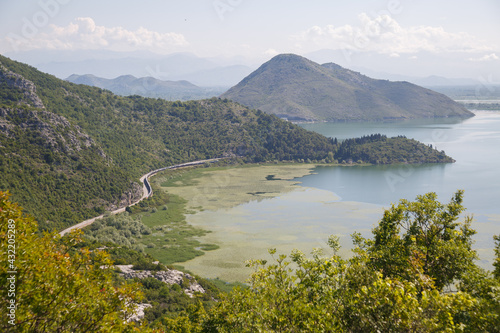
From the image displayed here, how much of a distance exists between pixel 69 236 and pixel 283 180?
124212 mm

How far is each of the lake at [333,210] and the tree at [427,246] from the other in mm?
38094

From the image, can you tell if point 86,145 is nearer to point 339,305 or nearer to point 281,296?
point 281,296

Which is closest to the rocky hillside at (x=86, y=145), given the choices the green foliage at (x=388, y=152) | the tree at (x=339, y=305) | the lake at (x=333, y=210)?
the green foliage at (x=388, y=152)

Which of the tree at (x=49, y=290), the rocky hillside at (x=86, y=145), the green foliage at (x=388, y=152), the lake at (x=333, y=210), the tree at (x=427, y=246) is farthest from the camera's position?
the green foliage at (x=388, y=152)

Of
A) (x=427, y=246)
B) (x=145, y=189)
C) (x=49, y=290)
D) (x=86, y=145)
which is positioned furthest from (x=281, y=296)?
(x=86, y=145)

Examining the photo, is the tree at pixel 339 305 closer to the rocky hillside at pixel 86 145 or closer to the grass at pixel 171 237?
the grass at pixel 171 237

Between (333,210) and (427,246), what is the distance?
76.8m

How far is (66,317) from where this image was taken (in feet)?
45.4

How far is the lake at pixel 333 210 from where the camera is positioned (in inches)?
2781

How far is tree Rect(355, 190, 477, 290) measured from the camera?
834 inches

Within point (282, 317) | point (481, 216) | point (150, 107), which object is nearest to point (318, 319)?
point (282, 317)

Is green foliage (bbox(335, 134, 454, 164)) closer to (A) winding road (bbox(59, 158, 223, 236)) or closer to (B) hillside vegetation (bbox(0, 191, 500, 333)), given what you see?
(A) winding road (bbox(59, 158, 223, 236))

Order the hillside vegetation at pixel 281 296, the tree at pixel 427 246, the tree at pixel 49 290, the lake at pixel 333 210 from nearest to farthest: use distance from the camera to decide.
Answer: the tree at pixel 49 290
the hillside vegetation at pixel 281 296
the tree at pixel 427 246
the lake at pixel 333 210

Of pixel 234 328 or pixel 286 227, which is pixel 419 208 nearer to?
pixel 234 328
